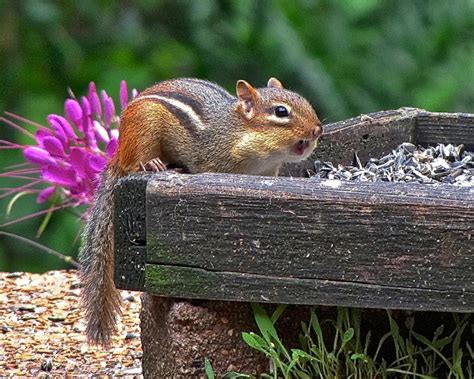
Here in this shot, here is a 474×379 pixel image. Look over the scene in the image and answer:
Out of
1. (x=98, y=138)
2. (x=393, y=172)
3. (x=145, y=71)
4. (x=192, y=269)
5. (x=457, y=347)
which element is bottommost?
(x=457, y=347)

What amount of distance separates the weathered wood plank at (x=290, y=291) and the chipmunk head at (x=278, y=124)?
0.61m

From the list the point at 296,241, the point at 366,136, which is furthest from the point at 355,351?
the point at 366,136

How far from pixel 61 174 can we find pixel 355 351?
58.1 inches

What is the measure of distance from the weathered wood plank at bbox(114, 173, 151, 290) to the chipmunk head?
1.72 ft

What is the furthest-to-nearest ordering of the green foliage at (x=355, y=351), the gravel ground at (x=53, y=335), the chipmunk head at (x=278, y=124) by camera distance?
the gravel ground at (x=53, y=335) < the chipmunk head at (x=278, y=124) < the green foliage at (x=355, y=351)

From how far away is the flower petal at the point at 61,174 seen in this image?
15.0ft

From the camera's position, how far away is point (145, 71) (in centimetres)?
721

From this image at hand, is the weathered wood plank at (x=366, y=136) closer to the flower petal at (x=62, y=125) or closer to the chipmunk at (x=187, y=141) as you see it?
the chipmunk at (x=187, y=141)

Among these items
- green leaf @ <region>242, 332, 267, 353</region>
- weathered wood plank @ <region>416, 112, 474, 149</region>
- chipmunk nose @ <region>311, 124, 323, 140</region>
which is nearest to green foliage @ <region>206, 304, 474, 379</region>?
green leaf @ <region>242, 332, 267, 353</region>

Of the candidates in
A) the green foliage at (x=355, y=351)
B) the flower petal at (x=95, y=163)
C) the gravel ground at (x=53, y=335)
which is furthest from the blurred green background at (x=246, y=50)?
the green foliage at (x=355, y=351)

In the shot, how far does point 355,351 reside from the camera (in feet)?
11.4

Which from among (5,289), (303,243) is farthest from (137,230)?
(5,289)

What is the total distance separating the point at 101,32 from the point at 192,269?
4.23 metres

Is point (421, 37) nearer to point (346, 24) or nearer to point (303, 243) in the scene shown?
point (346, 24)
